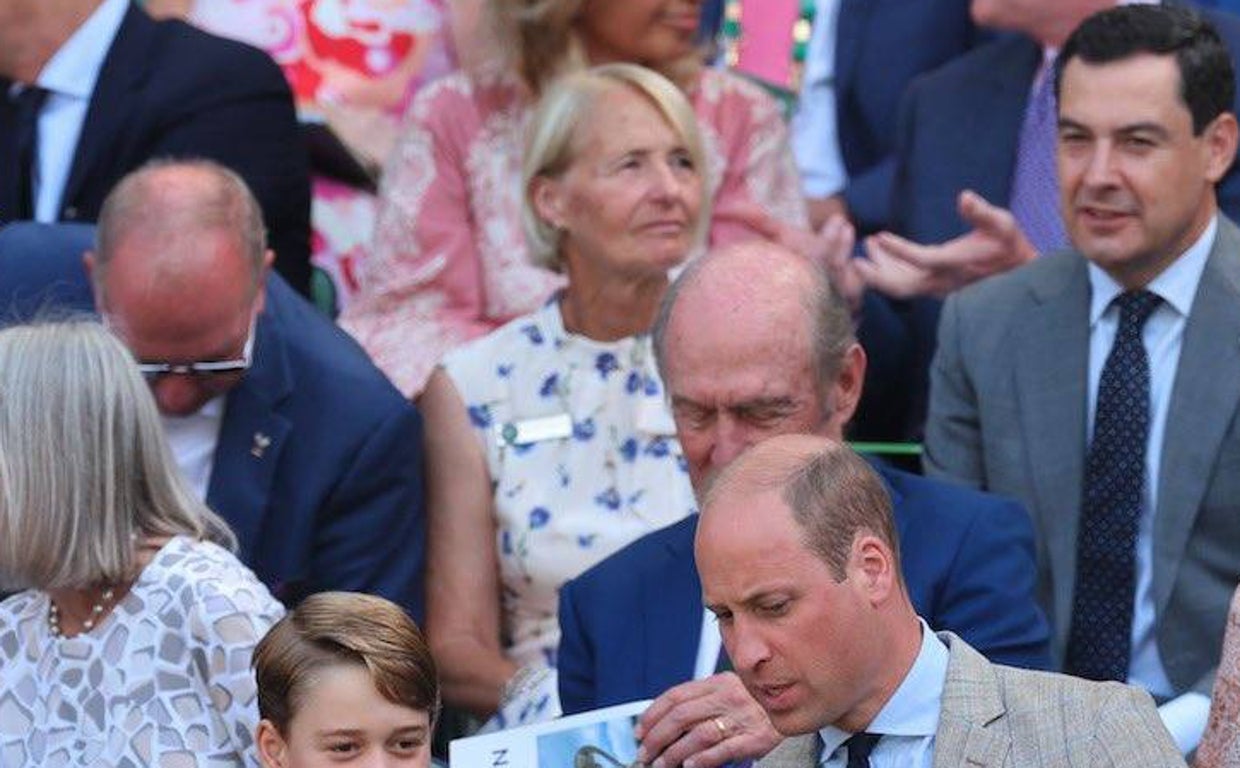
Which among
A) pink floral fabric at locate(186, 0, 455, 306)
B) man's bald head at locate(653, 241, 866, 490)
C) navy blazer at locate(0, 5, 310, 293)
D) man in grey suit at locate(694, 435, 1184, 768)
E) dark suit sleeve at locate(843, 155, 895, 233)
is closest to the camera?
man in grey suit at locate(694, 435, 1184, 768)

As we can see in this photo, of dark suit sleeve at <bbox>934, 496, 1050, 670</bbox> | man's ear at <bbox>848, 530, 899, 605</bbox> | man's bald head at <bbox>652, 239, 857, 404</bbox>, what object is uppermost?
man's bald head at <bbox>652, 239, 857, 404</bbox>

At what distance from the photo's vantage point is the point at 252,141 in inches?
238

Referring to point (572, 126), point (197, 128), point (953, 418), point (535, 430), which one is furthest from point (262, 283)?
point (953, 418)

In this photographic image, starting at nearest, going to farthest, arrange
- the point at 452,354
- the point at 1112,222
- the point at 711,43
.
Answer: the point at 1112,222 < the point at 452,354 < the point at 711,43

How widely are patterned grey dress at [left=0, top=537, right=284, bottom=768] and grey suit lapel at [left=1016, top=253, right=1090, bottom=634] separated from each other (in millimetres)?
1583

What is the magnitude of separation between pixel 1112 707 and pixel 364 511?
6.63 ft

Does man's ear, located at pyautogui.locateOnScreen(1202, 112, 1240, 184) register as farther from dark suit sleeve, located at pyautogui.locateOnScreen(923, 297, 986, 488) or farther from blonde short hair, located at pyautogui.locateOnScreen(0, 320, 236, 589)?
blonde short hair, located at pyautogui.locateOnScreen(0, 320, 236, 589)

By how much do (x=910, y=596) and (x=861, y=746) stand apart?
2.68ft

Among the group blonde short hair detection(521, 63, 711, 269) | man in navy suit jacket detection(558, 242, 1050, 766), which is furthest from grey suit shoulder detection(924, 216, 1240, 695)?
blonde short hair detection(521, 63, 711, 269)

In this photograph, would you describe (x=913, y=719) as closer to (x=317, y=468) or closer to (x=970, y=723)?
(x=970, y=723)

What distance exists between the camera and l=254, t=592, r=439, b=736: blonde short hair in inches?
156

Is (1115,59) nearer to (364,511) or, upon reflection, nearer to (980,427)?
(980,427)

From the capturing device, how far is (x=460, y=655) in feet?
17.7

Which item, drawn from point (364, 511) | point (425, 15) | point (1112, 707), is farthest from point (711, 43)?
point (1112, 707)
